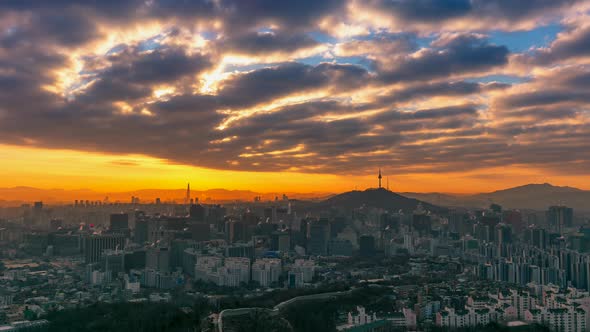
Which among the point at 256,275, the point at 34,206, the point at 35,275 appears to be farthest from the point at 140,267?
the point at 34,206

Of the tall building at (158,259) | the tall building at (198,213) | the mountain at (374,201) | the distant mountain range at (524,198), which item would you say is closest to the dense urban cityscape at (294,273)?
the tall building at (158,259)

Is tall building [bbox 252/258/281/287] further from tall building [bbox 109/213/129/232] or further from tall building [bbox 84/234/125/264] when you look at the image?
tall building [bbox 109/213/129/232]

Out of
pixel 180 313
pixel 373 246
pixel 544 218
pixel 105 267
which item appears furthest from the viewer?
pixel 544 218

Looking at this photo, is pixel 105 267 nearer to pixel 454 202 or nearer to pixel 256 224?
pixel 256 224

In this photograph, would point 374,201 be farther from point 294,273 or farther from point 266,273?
point 294,273

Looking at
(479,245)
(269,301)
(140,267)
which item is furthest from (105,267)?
(479,245)

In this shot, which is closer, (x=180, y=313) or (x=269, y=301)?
(x=180, y=313)

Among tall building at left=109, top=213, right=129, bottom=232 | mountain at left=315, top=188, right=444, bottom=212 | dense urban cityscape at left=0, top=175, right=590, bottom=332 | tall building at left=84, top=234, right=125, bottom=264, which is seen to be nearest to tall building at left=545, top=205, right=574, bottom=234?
dense urban cityscape at left=0, top=175, right=590, bottom=332

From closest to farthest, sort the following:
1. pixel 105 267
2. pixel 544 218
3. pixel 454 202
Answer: pixel 105 267, pixel 544 218, pixel 454 202
